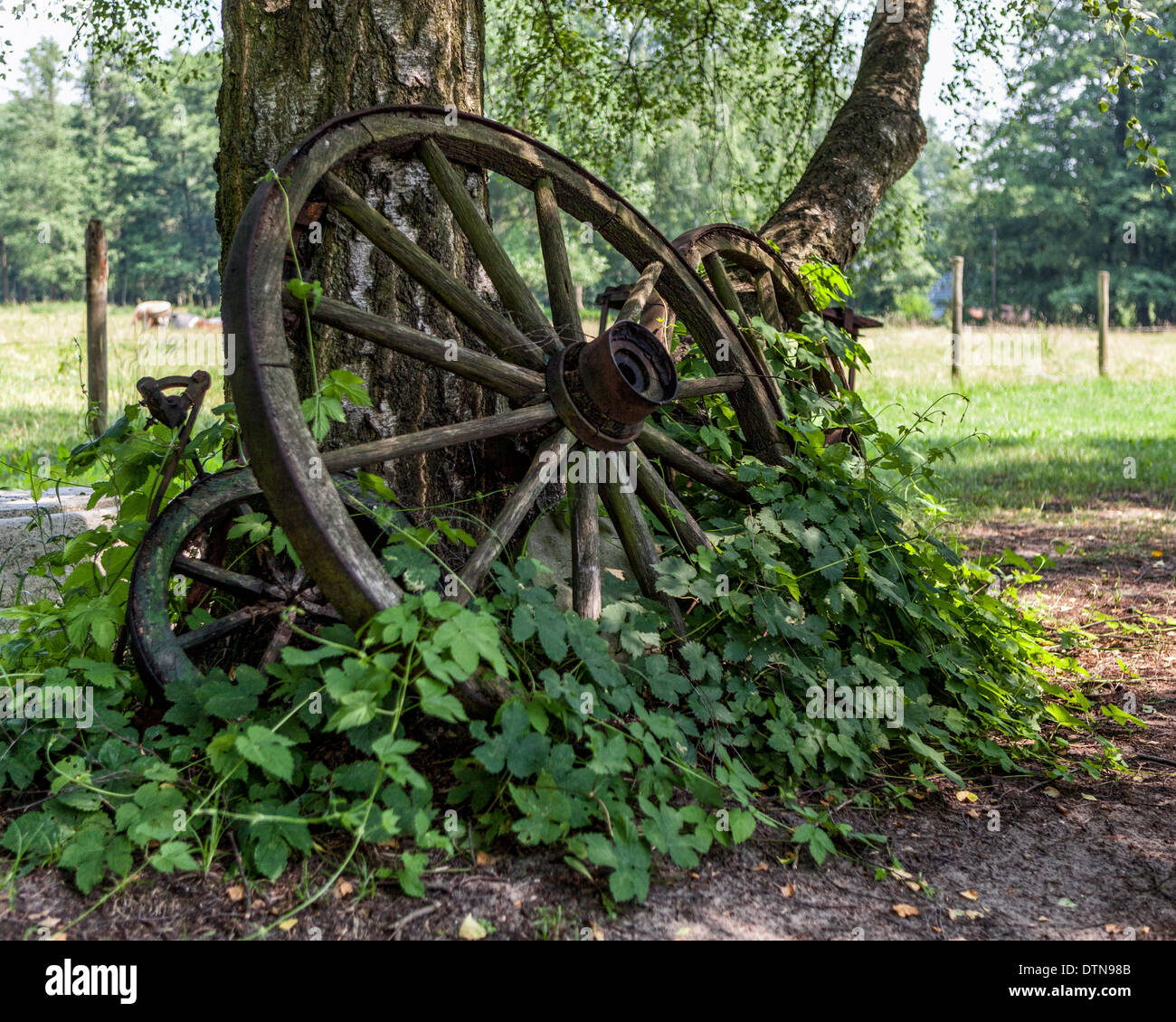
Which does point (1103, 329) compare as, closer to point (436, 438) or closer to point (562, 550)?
point (562, 550)

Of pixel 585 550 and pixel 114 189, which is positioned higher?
pixel 114 189

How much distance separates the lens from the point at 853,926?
2002 mm

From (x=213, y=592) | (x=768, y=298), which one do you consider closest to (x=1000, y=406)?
(x=768, y=298)

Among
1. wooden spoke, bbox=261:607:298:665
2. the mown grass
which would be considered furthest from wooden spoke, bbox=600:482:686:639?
the mown grass

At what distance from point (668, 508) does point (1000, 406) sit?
1105 centimetres

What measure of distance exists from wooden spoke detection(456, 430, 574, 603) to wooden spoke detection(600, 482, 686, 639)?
179 millimetres

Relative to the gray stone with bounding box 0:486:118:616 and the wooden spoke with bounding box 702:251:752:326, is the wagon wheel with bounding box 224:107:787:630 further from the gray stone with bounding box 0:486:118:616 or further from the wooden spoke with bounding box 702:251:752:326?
the gray stone with bounding box 0:486:118:616

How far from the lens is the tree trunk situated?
9.09ft

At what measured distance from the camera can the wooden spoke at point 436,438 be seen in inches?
87.4

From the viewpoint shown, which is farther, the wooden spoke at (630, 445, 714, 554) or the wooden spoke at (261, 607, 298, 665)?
the wooden spoke at (630, 445, 714, 554)

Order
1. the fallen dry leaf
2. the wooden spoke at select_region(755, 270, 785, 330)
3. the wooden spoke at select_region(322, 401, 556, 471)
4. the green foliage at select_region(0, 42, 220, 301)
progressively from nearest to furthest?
the fallen dry leaf
the wooden spoke at select_region(322, 401, 556, 471)
the wooden spoke at select_region(755, 270, 785, 330)
the green foliage at select_region(0, 42, 220, 301)

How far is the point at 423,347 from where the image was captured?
8.02ft
